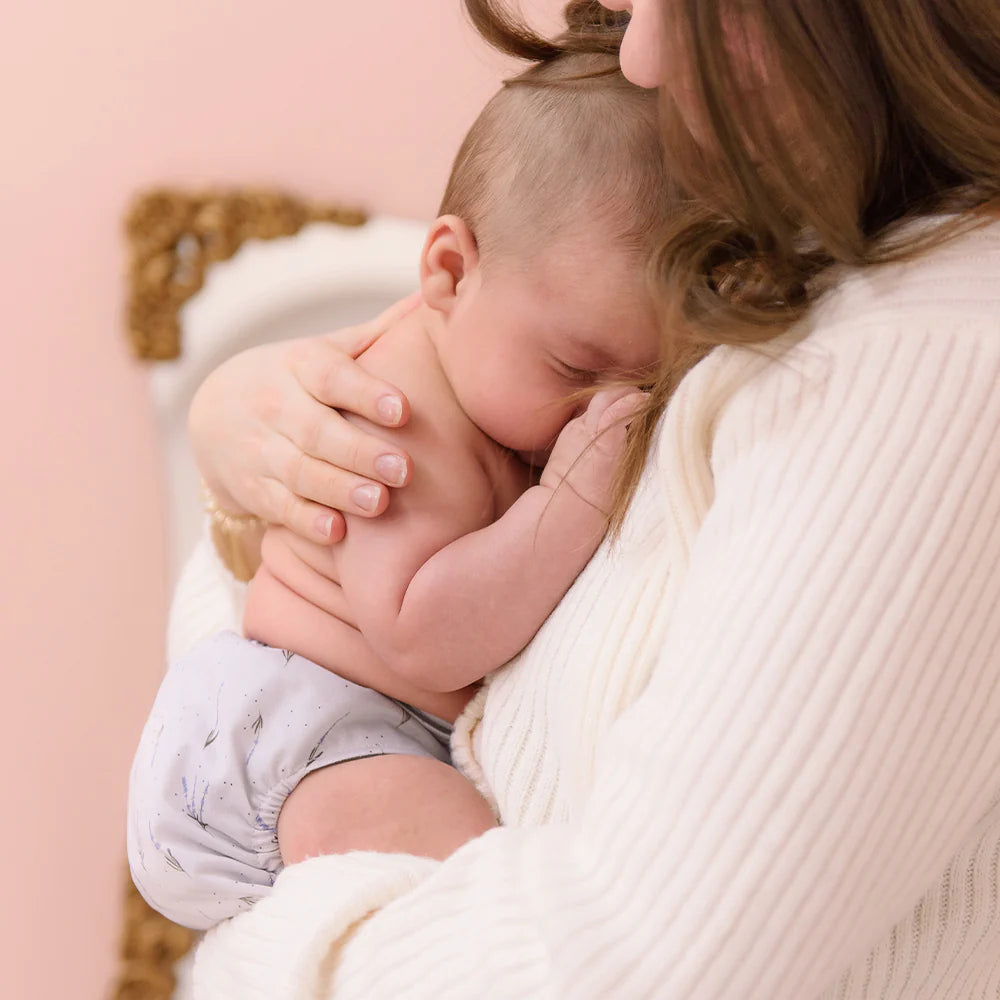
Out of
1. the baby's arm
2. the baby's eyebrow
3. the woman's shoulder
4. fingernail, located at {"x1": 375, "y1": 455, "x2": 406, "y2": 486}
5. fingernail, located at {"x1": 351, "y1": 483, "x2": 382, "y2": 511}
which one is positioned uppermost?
the woman's shoulder

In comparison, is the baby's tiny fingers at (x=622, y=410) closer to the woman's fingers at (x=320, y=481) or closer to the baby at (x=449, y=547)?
the baby at (x=449, y=547)

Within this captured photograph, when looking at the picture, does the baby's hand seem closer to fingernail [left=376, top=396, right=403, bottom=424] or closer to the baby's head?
the baby's head

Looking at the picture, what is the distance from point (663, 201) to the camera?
0.75 m

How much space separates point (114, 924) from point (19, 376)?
821 millimetres

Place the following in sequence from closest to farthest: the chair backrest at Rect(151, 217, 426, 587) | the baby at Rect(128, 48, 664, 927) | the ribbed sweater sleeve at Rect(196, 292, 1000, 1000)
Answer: the ribbed sweater sleeve at Rect(196, 292, 1000, 1000), the baby at Rect(128, 48, 664, 927), the chair backrest at Rect(151, 217, 426, 587)

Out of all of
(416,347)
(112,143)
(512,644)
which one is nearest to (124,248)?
(112,143)

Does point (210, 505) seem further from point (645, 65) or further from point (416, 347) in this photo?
point (645, 65)

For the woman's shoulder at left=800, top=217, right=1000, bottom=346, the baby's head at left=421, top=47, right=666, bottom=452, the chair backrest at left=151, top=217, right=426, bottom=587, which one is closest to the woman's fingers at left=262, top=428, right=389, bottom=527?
the baby's head at left=421, top=47, right=666, bottom=452

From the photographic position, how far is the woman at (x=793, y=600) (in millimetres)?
479

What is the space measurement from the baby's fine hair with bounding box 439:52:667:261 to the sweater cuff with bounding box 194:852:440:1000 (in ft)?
1.41

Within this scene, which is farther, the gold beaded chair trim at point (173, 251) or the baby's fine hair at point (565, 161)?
the gold beaded chair trim at point (173, 251)

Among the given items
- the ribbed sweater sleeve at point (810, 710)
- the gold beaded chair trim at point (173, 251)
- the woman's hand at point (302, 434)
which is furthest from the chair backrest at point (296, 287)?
the ribbed sweater sleeve at point (810, 710)

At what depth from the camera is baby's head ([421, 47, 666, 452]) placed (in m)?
0.76

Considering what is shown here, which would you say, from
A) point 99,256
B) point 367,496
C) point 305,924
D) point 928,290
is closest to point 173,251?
point 99,256
